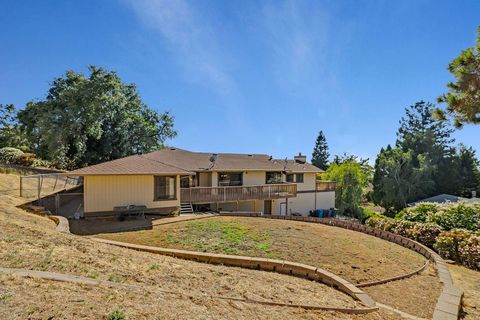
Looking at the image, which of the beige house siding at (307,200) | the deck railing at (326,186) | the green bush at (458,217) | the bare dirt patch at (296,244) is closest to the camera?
the bare dirt patch at (296,244)

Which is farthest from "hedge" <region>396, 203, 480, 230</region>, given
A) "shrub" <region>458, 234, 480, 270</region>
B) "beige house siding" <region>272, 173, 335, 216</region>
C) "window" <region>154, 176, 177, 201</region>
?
"window" <region>154, 176, 177, 201</region>

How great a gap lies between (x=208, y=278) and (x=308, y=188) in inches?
→ 932

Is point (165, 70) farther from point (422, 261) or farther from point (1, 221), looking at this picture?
point (422, 261)

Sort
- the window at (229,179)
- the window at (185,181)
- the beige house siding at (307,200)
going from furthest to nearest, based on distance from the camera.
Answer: the beige house siding at (307,200) < the window at (229,179) < the window at (185,181)

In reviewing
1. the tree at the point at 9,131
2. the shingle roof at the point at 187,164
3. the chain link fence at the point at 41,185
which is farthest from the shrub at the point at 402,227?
the tree at the point at 9,131

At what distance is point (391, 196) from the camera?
133 ft

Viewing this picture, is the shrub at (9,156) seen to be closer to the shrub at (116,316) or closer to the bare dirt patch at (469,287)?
the shrub at (116,316)

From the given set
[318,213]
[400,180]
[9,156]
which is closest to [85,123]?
[9,156]

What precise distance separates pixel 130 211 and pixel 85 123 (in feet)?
51.8

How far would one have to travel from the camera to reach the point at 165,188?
57.1 ft

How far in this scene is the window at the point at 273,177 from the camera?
25747mm

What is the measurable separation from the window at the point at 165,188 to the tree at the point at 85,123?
1394 centimetres

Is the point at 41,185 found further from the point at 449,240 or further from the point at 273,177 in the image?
the point at 449,240

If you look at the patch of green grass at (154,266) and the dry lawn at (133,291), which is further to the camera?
the patch of green grass at (154,266)
